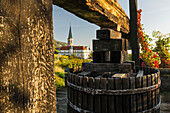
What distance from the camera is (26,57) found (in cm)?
76

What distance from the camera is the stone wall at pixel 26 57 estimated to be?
677 millimetres

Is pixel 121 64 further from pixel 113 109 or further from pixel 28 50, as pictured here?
pixel 28 50

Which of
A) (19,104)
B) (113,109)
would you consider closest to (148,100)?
(113,109)

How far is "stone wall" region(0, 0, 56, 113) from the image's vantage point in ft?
2.22

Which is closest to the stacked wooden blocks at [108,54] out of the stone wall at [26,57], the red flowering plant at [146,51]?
the stone wall at [26,57]

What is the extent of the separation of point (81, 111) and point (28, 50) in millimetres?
1683

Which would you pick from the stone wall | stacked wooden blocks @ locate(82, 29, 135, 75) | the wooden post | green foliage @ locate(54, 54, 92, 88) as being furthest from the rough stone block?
green foliage @ locate(54, 54, 92, 88)

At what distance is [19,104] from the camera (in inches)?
28.9

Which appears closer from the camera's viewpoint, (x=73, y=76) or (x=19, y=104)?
(x=19, y=104)

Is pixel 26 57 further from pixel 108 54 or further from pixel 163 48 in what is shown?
pixel 163 48

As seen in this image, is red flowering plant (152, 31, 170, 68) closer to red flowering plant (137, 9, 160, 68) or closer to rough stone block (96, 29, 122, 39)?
red flowering plant (137, 9, 160, 68)

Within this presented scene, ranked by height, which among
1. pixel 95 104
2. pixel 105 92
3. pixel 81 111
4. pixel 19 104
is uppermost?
pixel 19 104

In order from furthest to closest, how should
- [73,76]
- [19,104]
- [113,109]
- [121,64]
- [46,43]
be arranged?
[121,64]
[73,76]
[113,109]
[46,43]
[19,104]

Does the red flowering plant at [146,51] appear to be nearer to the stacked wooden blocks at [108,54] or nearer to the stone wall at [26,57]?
→ the stacked wooden blocks at [108,54]
